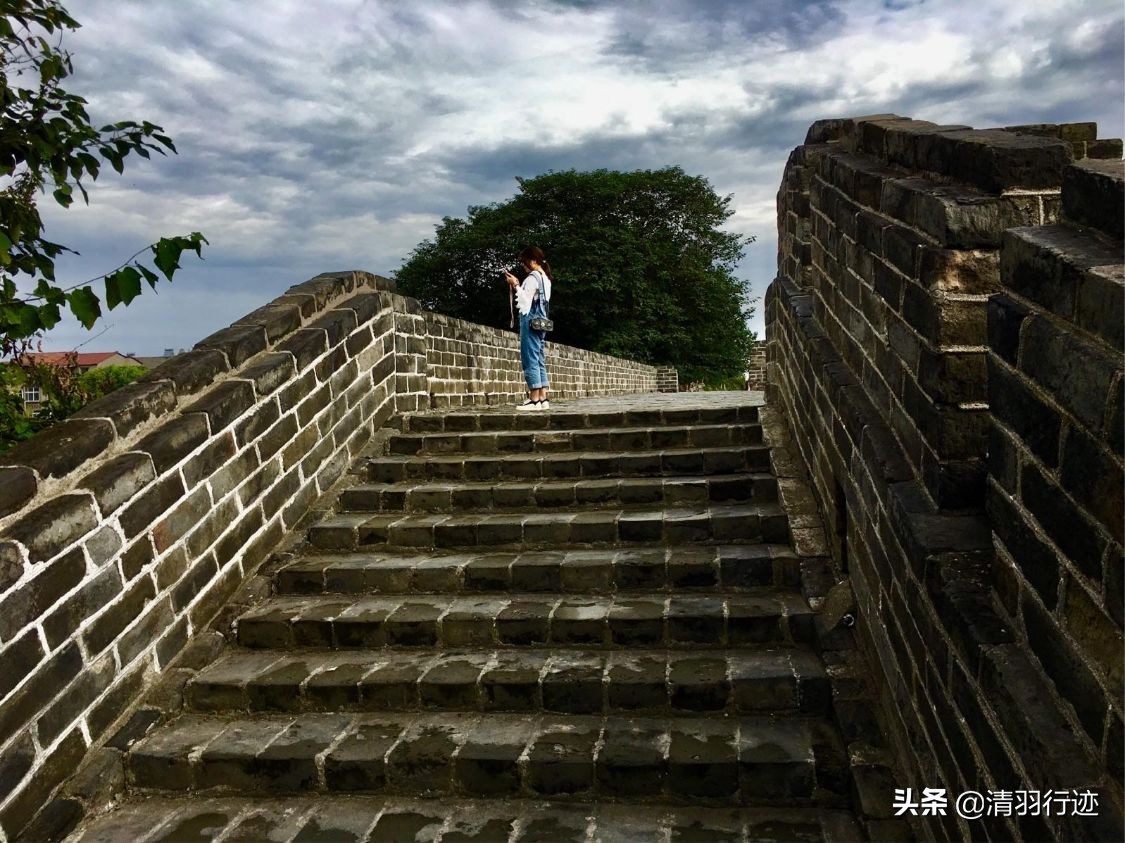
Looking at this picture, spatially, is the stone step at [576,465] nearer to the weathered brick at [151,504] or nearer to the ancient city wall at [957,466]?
the ancient city wall at [957,466]

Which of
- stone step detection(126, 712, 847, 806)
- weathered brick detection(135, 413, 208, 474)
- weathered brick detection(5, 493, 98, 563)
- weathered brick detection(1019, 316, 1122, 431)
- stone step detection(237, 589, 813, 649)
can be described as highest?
weathered brick detection(1019, 316, 1122, 431)

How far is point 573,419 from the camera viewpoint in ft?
19.7

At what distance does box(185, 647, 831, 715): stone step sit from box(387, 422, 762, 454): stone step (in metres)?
2.17

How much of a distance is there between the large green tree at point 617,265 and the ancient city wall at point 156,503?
2268 cm

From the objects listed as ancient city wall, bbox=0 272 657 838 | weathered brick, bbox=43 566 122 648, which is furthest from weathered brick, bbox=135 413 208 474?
weathered brick, bbox=43 566 122 648

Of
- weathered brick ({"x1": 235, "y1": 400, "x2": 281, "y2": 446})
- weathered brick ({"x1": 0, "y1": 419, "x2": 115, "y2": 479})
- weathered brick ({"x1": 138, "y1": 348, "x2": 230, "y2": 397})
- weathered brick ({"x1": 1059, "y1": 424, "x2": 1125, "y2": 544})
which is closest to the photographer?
weathered brick ({"x1": 1059, "y1": 424, "x2": 1125, "y2": 544})

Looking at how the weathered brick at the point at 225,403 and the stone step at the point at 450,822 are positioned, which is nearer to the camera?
the stone step at the point at 450,822

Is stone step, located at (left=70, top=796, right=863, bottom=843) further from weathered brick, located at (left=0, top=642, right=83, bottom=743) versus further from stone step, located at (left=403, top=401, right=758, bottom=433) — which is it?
stone step, located at (left=403, top=401, right=758, bottom=433)

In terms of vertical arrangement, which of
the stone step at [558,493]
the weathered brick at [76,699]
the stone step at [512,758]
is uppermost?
the stone step at [558,493]

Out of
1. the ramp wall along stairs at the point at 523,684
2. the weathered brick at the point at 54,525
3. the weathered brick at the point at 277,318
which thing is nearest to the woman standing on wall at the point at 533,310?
the ramp wall along stairs at the point at 523,684

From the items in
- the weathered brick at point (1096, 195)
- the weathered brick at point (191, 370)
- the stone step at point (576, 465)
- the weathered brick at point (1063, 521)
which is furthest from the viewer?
the stone step at point (576, 465)

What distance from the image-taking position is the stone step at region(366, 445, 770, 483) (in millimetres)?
5172

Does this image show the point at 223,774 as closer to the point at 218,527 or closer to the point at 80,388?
the point at 218,527

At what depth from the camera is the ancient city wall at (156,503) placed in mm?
2883
